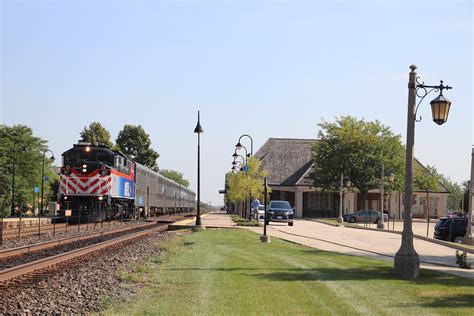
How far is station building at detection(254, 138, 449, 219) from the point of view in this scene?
83375 millimetres

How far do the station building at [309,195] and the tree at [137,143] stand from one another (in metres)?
28.9

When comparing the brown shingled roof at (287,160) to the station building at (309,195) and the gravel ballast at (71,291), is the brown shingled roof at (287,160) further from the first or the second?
the gravel ballast at (71,291)

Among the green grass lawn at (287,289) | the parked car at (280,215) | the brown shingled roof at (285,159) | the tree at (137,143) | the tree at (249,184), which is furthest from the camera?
the tree at (137,143)

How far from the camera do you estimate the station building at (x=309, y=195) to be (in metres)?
83.4

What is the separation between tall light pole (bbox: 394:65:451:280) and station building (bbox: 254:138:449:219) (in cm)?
6486

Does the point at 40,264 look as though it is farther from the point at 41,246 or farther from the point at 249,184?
the point at 249,184

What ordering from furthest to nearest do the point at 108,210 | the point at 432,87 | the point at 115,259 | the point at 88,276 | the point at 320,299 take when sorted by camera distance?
the point at 108,210 < the point at 115,259 < the point at 432,87 < the point at 88,276 < the point at 320,299

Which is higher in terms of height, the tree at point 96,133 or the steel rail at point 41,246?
the tree at point 96,133

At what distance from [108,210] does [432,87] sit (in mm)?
26744

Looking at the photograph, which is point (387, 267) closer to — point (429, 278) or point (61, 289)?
point (429, 278)

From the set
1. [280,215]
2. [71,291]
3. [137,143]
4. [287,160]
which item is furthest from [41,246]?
[137,143]

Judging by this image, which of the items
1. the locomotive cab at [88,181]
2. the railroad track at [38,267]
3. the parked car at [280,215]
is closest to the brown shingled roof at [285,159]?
the parked car at [280,215]

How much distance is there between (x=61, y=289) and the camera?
35.6 feet

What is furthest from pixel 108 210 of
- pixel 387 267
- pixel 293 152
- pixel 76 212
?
pixel 293 152
